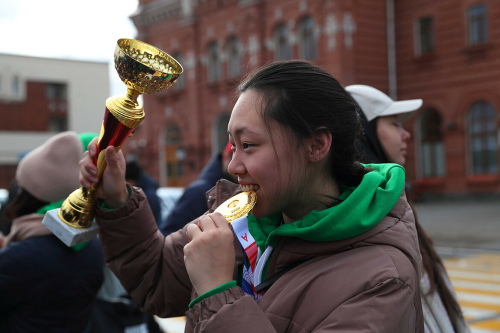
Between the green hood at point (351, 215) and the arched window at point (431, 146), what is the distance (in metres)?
21.9

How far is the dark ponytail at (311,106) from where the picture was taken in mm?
1643

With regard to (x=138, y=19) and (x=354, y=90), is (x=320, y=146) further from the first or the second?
(x=138, y=19)

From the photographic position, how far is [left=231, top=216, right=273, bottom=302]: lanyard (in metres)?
1.71

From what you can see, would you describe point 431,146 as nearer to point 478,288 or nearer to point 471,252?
point 471,252

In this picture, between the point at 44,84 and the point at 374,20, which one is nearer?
the point at 374,20

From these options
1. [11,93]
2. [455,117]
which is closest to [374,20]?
[455,117]

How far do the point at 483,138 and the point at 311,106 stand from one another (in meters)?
21.3

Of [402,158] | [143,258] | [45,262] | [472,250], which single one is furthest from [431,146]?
[143,258]

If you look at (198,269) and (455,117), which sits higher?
(455,117)

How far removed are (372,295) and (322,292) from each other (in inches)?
5.5

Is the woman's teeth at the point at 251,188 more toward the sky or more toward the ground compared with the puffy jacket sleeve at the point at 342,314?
more toward the sky

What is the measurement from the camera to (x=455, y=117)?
2152 cm

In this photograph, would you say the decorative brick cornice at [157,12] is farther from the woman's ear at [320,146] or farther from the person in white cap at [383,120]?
the woman's ear at [320,146]

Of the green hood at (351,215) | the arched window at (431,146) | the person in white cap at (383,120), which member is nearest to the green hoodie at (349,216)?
the green hood at (351,215)
